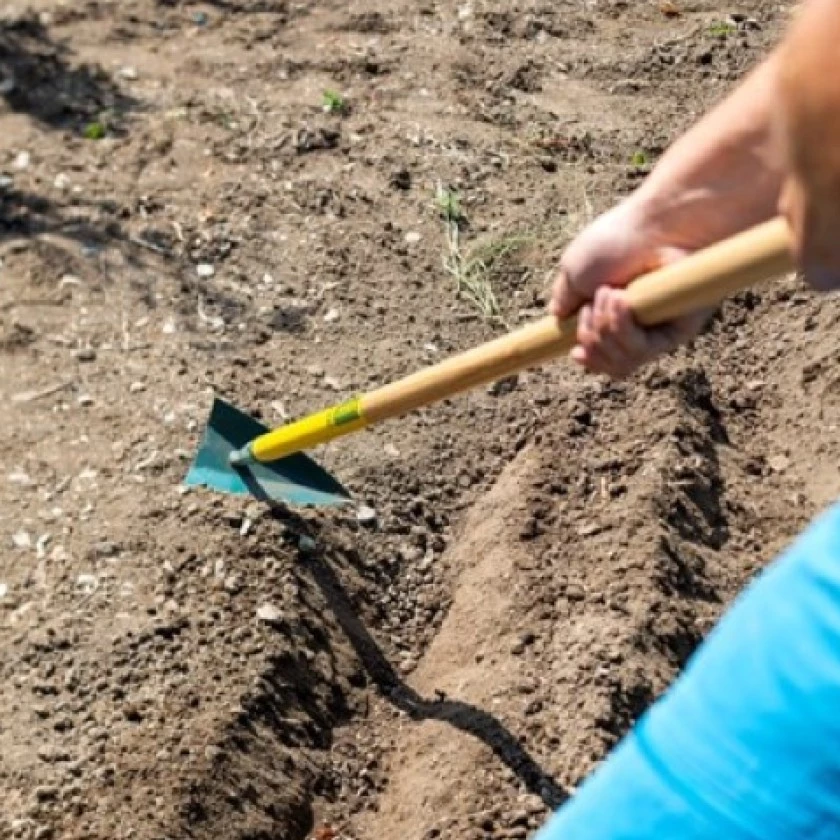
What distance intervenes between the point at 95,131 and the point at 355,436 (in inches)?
57.6

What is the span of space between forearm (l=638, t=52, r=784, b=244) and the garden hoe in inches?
2.8

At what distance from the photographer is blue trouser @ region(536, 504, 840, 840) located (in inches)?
56.0

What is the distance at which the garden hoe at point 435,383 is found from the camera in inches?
74.8

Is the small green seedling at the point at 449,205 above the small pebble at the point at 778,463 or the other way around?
above

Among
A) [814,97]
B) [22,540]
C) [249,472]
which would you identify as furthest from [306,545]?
[814,97]

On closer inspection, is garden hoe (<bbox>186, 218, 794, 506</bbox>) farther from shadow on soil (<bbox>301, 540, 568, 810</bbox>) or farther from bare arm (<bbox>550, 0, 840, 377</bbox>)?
shadow on soil (<bbox>301, 540, 568, 810</bbox>)

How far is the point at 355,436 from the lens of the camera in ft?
12.2

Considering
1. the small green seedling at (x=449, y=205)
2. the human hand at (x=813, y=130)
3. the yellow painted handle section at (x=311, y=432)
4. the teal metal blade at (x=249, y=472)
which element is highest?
the human hand at (x=813, y=130)

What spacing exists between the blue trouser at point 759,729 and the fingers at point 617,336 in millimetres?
654

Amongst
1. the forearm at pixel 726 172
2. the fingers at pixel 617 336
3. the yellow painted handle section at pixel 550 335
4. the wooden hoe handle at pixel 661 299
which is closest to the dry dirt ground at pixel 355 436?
the yellow painted handle section at pixel 550 335

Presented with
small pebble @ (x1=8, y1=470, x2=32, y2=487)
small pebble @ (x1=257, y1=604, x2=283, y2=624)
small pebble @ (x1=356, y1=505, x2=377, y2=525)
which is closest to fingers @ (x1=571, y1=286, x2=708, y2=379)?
small pebble @ (x1=257, y1=604, x2=283, y2=624)

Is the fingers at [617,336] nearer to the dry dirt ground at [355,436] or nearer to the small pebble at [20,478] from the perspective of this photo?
the dry dirt ground at [355,436]

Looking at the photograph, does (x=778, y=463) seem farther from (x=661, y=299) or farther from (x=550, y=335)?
(x=661, y=299)

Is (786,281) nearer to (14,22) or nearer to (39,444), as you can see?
(39,444)
